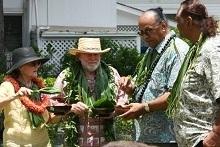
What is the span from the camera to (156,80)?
5.30 meters

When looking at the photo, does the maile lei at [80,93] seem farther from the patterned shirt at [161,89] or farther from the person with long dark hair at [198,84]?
the person with long dark hair at [198,84]

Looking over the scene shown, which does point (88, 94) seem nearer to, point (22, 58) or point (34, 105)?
point (34, 105)

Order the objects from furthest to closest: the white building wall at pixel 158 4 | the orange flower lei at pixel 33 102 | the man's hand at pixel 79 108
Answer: the white building wall at pixel 158 4 < the orange flower lei at pixel 33 102 < the man's hand at pixel 79 108

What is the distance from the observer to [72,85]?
5977 millimetres

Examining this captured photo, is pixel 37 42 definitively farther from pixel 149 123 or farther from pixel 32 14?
pixel 149 123

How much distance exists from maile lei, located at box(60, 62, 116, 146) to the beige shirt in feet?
0.90

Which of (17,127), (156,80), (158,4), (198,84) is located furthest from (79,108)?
(158,4)

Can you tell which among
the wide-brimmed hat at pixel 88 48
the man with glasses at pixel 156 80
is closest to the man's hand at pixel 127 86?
the man with glasses at pixel 156 80

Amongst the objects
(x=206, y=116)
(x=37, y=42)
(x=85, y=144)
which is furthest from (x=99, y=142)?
(x=37, y=42)

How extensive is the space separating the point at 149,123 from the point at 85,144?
0.83 metres

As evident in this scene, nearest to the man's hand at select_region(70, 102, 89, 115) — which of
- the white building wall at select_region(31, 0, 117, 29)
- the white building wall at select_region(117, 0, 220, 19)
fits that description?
the white building wall at select_region(31, 0, 117, 29)

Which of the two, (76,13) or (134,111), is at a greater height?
(76,13)

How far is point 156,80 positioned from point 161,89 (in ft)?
0.29

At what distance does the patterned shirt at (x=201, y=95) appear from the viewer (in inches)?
164
